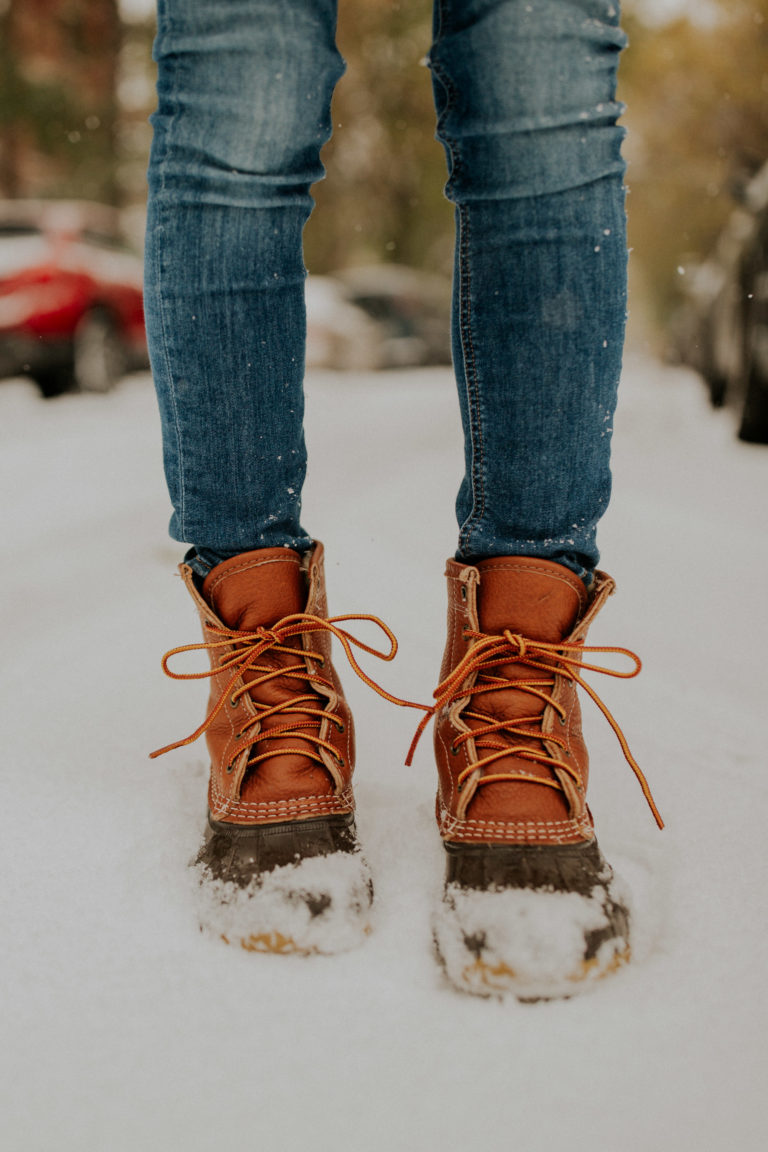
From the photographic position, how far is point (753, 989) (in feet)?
1.82

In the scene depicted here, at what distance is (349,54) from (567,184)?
25.3ft

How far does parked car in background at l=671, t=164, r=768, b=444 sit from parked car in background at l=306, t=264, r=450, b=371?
211 cm

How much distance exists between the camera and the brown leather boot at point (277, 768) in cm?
59

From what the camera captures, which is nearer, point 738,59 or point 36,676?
point 36,676

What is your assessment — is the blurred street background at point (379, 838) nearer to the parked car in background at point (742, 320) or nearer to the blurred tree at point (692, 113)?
the parked car in background at point (742, 320)

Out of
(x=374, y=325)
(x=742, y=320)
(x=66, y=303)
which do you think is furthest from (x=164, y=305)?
(x=374, y=325)

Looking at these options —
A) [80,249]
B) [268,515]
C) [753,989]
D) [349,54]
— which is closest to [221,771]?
[268,515]

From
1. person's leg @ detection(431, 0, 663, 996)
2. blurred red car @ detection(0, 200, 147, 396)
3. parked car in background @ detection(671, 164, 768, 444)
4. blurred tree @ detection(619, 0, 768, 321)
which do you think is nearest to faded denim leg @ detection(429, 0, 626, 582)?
person's leg @ detection(431, 0, 663, 996)

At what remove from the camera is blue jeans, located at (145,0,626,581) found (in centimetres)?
61

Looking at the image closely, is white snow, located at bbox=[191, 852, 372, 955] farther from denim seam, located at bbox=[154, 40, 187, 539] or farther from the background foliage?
the background foliage

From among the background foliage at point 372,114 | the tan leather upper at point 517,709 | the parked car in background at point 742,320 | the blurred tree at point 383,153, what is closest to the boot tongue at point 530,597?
the tan leather upper at point 517,709

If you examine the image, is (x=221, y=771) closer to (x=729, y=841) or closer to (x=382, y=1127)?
(x=382, y=1127)

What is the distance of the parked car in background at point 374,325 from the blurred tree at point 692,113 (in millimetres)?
1617

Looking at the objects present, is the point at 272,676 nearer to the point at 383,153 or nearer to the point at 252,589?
the point at 252,589
